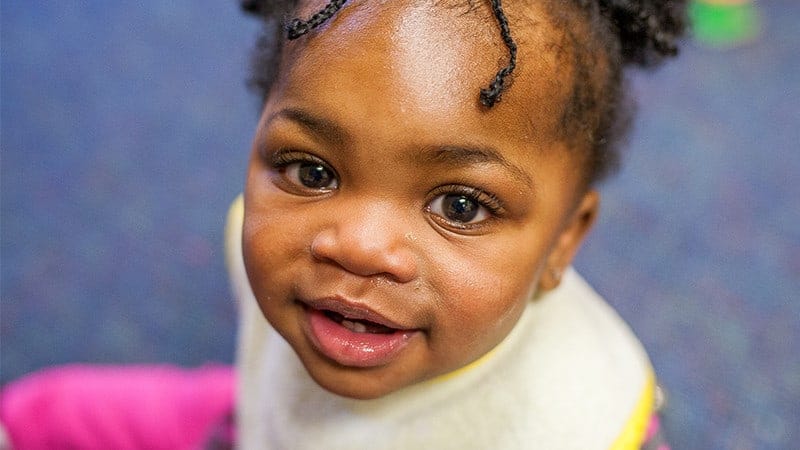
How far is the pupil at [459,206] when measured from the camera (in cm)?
58

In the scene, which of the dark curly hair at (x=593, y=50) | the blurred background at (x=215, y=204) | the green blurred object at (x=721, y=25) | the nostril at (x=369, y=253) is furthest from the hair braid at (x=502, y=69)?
the green blurred object at (x=721, y=25)

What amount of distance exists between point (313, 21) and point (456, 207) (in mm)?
150

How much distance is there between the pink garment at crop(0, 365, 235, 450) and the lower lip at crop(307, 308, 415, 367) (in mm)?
465

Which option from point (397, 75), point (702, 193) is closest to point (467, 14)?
point (397, 75)

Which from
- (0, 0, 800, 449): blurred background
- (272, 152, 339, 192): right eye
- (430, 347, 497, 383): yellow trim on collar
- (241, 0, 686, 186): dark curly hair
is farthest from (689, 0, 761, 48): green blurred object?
(272, 152, 339, 192): right eye

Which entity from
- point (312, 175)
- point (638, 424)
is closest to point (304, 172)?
point (312, 175)

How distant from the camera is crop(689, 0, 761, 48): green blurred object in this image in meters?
1.80

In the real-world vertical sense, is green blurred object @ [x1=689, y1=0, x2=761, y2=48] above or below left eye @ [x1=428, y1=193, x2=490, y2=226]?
below

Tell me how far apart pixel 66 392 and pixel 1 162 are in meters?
0.60

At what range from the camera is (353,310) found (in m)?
0.59

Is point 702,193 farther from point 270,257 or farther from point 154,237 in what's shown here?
point 270,257

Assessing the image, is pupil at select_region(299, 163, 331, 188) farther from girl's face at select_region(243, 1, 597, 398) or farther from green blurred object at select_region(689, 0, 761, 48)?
green blurred object at select_region(689, 0, 761, 48)

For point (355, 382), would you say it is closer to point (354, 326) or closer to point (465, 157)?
point (354, 326)

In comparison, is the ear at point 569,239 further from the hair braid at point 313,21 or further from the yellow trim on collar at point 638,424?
the hair braid at point 313,21
